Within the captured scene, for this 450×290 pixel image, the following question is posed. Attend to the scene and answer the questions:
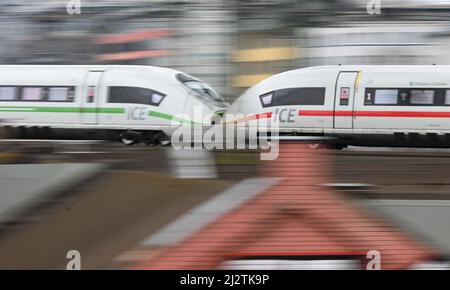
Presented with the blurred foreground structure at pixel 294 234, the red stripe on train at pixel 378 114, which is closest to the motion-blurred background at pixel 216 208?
the blurred foreground structure at pixel 294 234

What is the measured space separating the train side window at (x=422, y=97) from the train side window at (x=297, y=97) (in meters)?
1.65

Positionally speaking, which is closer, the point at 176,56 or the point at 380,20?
the point at 380,20

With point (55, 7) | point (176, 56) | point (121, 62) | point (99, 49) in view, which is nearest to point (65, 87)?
point (121, 62)

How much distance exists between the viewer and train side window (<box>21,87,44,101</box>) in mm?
13430

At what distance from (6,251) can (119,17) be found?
500cm

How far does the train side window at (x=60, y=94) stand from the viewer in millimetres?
13430

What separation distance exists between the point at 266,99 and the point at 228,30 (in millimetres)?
6521

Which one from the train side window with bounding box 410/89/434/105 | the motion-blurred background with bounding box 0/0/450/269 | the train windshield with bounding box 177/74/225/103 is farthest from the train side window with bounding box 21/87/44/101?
the motion-blurred background with bounding box 0/0/450/269

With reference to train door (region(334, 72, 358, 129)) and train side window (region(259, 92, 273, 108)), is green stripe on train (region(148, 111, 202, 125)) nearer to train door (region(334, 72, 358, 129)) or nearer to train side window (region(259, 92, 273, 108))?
train side window (region(259, 92, 273, 108))

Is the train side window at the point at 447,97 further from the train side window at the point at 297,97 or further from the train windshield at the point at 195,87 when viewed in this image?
the train windshield at the point at 195,87

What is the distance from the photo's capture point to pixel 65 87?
530 inches

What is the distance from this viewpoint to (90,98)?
13523 millimetres

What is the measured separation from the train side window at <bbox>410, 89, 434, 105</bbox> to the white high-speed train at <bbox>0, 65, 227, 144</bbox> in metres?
3.60
